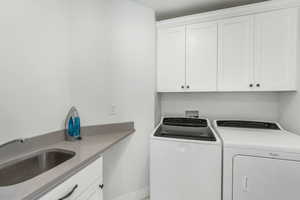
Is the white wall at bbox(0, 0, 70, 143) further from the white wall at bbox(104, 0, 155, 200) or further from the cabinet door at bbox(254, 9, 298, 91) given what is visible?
the cabinet door at bbox(254, 9, 298, 91)

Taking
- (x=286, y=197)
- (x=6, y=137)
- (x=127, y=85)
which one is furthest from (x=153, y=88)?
(x=286, y=197)

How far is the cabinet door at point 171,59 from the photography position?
2.16 m

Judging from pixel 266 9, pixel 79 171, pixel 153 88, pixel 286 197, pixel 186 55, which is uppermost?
pixel 266 9

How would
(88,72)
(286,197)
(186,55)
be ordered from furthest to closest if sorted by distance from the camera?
1. (186,55)
2. (88,72)
3. (286,197)

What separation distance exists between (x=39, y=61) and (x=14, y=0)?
0.45 meters

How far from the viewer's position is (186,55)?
2.13 m

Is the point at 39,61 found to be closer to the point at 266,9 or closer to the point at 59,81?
the point at 59,81

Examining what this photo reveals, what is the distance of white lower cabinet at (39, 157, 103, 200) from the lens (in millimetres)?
864

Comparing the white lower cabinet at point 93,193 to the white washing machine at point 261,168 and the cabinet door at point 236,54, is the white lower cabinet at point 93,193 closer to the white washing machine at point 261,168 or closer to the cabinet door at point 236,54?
the white washing machine at point 261,168

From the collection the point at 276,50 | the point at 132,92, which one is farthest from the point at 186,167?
the point at 276,50

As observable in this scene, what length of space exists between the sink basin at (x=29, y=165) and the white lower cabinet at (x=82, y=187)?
0.22 meters

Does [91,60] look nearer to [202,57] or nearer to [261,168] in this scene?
[202,57]

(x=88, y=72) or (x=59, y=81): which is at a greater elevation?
(x=88, y=72)

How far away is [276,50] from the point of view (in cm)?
176
